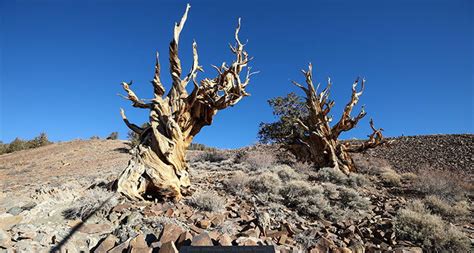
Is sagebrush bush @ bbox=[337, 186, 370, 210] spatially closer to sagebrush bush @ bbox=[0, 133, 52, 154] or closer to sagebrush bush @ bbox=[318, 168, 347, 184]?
sagebrush bush @ bbox=[318, 168, 347, 184]

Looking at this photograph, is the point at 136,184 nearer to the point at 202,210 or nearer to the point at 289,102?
the point at 202,210

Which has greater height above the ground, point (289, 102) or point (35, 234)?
point (289, 102)

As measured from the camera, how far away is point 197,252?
137 inches

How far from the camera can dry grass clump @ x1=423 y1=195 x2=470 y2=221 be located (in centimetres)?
721

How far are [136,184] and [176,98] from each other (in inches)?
101

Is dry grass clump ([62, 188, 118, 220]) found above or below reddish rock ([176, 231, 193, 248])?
above

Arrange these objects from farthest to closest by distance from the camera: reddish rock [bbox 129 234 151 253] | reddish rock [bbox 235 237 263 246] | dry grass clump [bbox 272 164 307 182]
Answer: dry grass clump [bbox 272 164 307 182] → reddish rock [bbox 235 237 263 246] → reddish rock [bbox 129 234 151 253]

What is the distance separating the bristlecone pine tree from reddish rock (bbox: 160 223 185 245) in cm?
200

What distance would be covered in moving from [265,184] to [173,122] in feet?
9.56

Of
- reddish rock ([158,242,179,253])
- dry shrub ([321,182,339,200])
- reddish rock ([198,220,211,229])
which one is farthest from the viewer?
dry shrub ([321,182,339,200])

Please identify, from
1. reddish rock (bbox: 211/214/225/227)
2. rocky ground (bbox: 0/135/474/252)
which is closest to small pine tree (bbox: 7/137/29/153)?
rocky ground (bbox: 0/135/474/252)

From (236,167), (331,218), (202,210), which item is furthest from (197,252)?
(236,167)

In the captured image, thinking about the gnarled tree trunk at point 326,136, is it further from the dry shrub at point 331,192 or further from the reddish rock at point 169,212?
the reddish rock at point 169,212

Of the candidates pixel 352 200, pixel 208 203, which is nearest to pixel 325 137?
pixel 352 200
